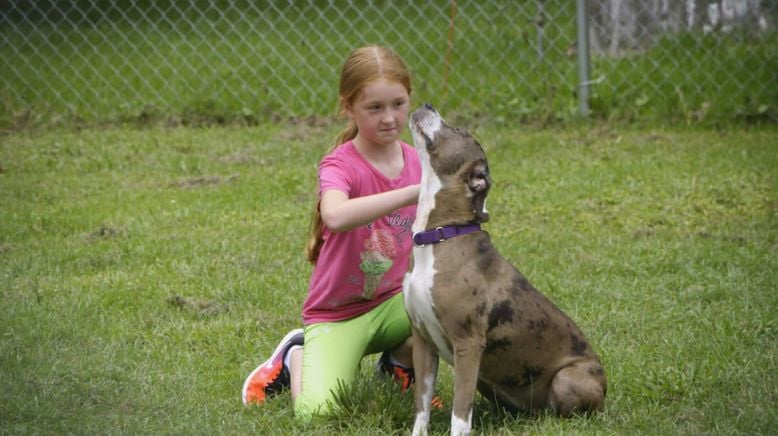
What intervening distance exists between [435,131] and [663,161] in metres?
4.41

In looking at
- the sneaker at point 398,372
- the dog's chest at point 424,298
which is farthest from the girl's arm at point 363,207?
the sneaker at point 398,372

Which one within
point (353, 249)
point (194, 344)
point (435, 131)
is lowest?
point (194, 344)

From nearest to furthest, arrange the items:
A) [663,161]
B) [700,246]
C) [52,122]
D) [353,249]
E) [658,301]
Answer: [353,249]
[658,301]
[700,246]
[663,161]
[52,122]

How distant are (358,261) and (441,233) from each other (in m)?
0.61

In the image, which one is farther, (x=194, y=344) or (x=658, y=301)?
(x=658, y=301)

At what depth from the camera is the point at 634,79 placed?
29.6ft

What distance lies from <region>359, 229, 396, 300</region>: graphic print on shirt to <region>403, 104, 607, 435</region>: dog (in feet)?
1.49

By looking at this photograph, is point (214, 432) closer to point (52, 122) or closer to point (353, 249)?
point (353, 249)

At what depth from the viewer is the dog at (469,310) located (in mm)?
3264

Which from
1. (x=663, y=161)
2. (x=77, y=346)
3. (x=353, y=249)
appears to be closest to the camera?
(x=353, y=249)

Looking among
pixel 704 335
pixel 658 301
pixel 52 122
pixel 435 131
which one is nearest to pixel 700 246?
pixel 658 301

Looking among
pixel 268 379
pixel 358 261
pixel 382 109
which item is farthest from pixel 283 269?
pixel 382 109

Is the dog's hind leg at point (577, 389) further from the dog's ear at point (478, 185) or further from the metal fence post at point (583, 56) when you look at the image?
the metal fence post at point (583, 56)

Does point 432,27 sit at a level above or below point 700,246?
above
